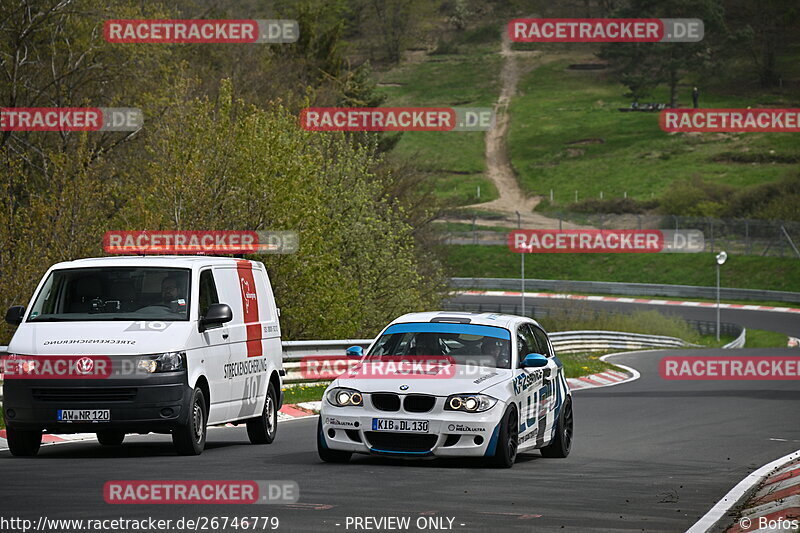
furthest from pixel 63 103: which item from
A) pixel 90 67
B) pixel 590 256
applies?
pixel 590 256

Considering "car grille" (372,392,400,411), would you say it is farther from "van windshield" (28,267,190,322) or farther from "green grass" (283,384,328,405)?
"green grass" (283,384,328,405)

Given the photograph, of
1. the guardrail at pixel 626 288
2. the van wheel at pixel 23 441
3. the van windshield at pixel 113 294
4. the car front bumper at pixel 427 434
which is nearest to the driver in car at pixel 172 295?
the van windshield at pixel 113 294

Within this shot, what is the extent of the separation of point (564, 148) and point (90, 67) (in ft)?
311

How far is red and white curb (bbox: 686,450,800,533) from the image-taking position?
9094 millimetres

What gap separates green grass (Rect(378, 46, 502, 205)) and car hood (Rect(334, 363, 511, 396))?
303 ft

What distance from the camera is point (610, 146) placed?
125m

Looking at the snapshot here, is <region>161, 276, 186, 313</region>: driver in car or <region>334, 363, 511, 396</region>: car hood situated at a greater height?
<region>161, 276, 186, 313</region>: driver in car

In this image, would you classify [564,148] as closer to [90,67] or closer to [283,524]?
[90,67]

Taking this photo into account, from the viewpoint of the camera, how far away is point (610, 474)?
508 inches

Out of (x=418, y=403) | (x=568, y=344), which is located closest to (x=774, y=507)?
(x=418, y=403)

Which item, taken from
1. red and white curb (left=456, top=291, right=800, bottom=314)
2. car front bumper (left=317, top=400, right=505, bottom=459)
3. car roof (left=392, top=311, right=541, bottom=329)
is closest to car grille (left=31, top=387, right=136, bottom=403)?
car front bumper (left=317, top=400, right=505, bottom=459)

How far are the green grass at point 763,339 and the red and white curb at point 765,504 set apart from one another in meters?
43.3

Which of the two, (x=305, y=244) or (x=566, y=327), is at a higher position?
(x=305, y=244)

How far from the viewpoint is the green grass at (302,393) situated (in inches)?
867
